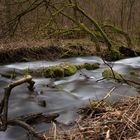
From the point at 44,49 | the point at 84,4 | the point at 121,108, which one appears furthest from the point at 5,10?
the point at 121,108

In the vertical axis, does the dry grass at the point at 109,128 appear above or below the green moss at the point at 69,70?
above

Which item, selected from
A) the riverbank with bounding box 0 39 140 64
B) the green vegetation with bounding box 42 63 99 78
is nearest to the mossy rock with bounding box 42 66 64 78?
the green vegetation with bounding box 42 63 99 78

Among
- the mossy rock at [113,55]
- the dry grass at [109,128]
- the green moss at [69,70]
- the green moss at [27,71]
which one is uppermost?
the dry grass at [109,128]

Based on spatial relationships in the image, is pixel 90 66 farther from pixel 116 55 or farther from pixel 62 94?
pixel 62 94

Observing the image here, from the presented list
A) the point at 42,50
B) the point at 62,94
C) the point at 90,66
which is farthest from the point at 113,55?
the point at 62,94

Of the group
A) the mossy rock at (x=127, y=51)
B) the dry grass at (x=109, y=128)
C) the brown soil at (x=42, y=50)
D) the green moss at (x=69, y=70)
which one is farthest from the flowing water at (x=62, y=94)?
the mossy rock at (x=127, y=51)

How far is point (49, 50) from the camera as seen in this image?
17.1m

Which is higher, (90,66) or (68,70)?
(68,70)

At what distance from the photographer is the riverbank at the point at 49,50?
52.2ft

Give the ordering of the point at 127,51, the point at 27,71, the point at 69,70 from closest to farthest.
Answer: the point at 69,70, the point at 27,71, the point at 127,51

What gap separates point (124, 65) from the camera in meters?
15.7

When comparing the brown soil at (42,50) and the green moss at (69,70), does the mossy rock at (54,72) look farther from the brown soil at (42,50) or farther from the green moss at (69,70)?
the brown soil at (42,50)

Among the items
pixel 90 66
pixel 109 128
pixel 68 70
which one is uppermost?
pixel 109 128

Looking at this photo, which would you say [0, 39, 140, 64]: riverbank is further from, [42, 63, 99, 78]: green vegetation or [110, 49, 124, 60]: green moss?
[42, 63, 99, 78]: green vegetation
